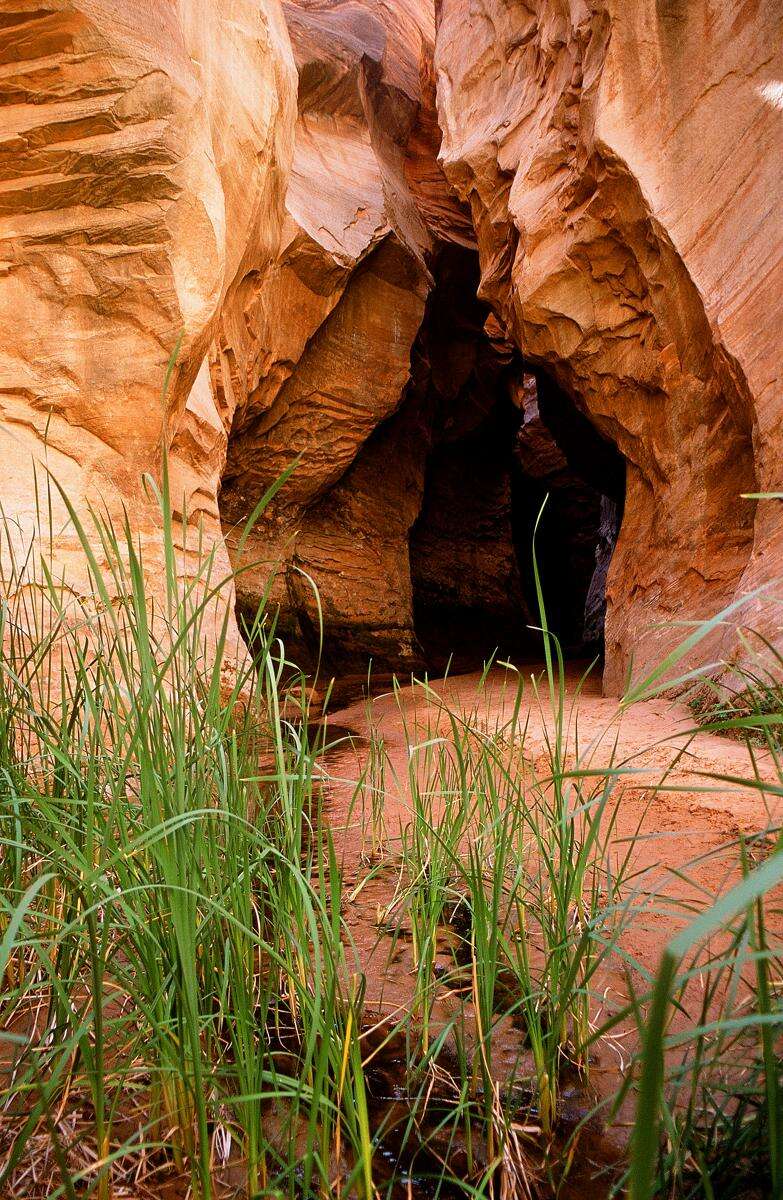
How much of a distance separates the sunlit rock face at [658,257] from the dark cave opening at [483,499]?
3007mm

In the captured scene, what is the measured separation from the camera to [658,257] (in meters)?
5.59

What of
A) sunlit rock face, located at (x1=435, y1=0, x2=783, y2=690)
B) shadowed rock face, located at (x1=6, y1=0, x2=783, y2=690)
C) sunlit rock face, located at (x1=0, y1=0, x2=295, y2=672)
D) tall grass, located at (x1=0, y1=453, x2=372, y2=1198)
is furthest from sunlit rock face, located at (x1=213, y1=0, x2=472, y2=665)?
tall grass, located at (x1=0, y1=453, x2=372, y2=1198)

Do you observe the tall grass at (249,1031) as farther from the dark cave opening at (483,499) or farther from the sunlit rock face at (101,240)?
the dark cave opening at (483,499)

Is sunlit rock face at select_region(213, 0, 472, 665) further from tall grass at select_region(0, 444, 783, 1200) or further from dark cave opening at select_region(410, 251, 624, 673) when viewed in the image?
tall grass at select_region(0, 444, 783, 1200)

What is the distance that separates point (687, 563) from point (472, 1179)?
17.4 feet

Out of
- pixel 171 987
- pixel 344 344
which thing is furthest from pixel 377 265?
pixel 171 987

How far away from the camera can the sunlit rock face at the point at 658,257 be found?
470 centimetres

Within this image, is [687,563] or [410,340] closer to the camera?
[687,563]

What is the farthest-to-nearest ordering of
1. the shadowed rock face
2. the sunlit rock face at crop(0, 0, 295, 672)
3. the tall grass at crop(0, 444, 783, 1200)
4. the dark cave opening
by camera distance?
the dark cave opening < the shadowed rock face < the sunlit rock face at crop(0, 0, 295, 672) < the tall grass at crop(0, 444, 783, 1200)

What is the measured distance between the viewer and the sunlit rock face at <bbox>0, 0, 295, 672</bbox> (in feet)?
13.1

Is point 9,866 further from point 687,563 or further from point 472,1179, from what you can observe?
point 687,563

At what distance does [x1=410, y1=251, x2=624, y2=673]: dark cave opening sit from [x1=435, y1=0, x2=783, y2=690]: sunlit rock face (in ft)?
9.87

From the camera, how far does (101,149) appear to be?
4102 mm

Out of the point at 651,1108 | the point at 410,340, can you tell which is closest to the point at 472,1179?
the point at 651,1108
